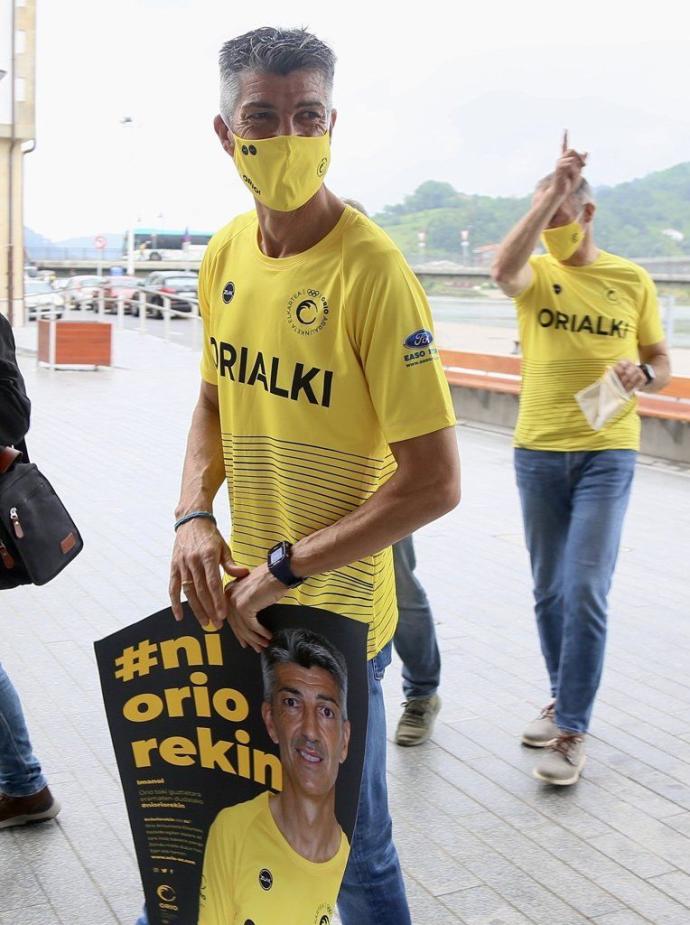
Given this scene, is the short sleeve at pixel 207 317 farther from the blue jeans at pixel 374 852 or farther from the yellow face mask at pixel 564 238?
the yellow face mask at pixel 564 238

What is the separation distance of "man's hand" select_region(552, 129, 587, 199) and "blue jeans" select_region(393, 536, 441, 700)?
1.27 metres

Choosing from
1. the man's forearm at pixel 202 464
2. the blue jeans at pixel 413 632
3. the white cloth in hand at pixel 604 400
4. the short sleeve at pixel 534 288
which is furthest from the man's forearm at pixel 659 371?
the man's forearm at pixel 202 464

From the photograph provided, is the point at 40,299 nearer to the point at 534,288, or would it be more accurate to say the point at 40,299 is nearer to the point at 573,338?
the point at 534,288

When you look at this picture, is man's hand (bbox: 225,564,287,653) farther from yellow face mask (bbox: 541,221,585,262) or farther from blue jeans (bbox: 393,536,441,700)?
yellow face mask (bbox: 541,221,585,262)

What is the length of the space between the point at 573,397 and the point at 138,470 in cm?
587

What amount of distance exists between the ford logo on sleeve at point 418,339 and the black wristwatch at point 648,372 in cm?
215

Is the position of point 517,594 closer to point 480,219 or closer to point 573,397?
point 573,397

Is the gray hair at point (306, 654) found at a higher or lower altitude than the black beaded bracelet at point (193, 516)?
lower

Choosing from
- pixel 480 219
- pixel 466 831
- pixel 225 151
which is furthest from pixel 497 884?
pixel 480 219

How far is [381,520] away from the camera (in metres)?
1.95

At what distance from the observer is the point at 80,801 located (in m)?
3.66

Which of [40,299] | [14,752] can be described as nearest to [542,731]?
[14,752]

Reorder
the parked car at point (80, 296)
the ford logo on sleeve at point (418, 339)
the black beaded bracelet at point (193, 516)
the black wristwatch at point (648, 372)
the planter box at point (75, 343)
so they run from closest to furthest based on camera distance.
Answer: the ford logo on sleeve at point (418, 339)
the black beaded bracelet at point (193, 516)
the black wristwatch at point (648, 372)
the planter box at point (75, 343)
the parked car at point (80, 296)

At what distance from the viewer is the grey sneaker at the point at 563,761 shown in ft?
12.4
